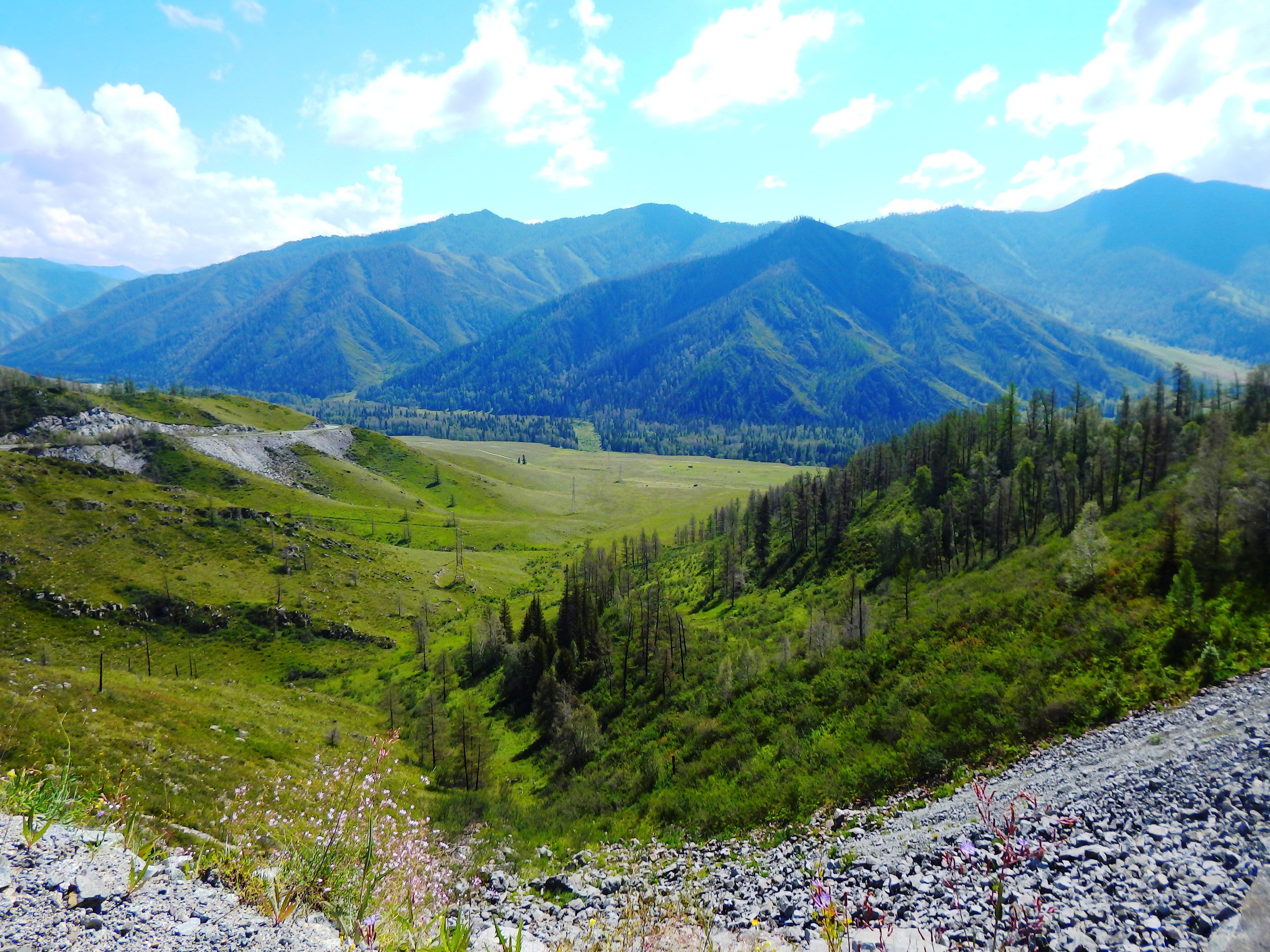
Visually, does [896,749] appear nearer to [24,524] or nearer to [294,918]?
[294,918]

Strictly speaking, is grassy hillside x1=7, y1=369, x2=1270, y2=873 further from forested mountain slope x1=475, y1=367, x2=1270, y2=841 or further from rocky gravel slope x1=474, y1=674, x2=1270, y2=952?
rocky gravel slope x1=474, y1=674, x2=1270, y2=952

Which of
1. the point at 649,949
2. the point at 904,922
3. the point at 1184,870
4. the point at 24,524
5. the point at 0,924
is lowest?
the point at 24,524

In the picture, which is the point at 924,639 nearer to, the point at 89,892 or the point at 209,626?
the point at 89,892

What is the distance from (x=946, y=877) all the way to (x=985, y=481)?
8036 centimetres

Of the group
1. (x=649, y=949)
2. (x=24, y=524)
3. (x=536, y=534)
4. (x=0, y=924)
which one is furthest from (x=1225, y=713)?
(x=536, y=534)

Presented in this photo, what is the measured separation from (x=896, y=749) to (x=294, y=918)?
73.5ft

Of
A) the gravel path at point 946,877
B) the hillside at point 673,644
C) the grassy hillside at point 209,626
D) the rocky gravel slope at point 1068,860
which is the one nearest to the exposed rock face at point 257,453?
the grassy hillside at point 209,626

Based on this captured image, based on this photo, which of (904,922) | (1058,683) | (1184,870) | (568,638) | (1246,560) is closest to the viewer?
(1184,870)

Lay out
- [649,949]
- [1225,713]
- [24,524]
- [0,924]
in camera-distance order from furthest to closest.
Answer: [24,524] → [1225,713] → [649,949] → [0,924]

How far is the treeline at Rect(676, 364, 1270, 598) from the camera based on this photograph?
222 ft

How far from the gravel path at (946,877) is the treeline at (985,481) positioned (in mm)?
30472

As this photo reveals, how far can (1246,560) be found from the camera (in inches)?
984

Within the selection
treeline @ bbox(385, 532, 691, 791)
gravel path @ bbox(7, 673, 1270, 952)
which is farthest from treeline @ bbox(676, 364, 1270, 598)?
gravel path @ bbox(7, 673, 1270, 952)

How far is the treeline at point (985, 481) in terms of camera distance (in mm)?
67812
